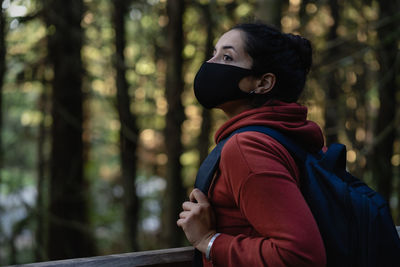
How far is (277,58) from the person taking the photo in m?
1.72

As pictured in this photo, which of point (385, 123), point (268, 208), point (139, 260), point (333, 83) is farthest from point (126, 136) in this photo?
point (333, 83)

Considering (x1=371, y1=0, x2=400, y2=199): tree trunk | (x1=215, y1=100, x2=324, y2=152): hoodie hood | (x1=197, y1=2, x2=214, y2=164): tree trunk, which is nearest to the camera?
(x1=215, y1=100, x2=324, y2=152): hoodie hood

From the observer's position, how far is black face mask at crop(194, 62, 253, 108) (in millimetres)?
1763

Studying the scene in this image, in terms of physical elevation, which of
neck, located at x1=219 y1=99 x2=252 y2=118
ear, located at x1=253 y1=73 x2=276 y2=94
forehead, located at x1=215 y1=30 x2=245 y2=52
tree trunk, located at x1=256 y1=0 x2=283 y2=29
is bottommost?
neck, located at x1=219 y1=99 x2=252 y2=118

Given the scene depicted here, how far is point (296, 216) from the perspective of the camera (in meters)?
1.38

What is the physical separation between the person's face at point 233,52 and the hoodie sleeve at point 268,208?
372 millimetres

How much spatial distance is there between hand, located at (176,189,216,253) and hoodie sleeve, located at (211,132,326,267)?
10 centimetres

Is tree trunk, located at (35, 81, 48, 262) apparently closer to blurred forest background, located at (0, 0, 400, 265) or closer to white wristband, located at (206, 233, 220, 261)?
blurred forest background, located at (0, 0, 400, 265)

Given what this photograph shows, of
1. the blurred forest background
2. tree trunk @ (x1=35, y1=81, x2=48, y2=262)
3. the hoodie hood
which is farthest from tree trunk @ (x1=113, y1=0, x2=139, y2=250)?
the hoodie hood

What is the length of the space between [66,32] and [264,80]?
237 inches

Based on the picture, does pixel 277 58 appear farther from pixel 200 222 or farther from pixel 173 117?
pixel 173 117

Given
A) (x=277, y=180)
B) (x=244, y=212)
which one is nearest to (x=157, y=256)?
(x=244, y=212)

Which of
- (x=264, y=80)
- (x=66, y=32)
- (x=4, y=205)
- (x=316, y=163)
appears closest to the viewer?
(x=316, y=163)

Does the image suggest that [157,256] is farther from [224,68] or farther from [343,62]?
[343,62]
